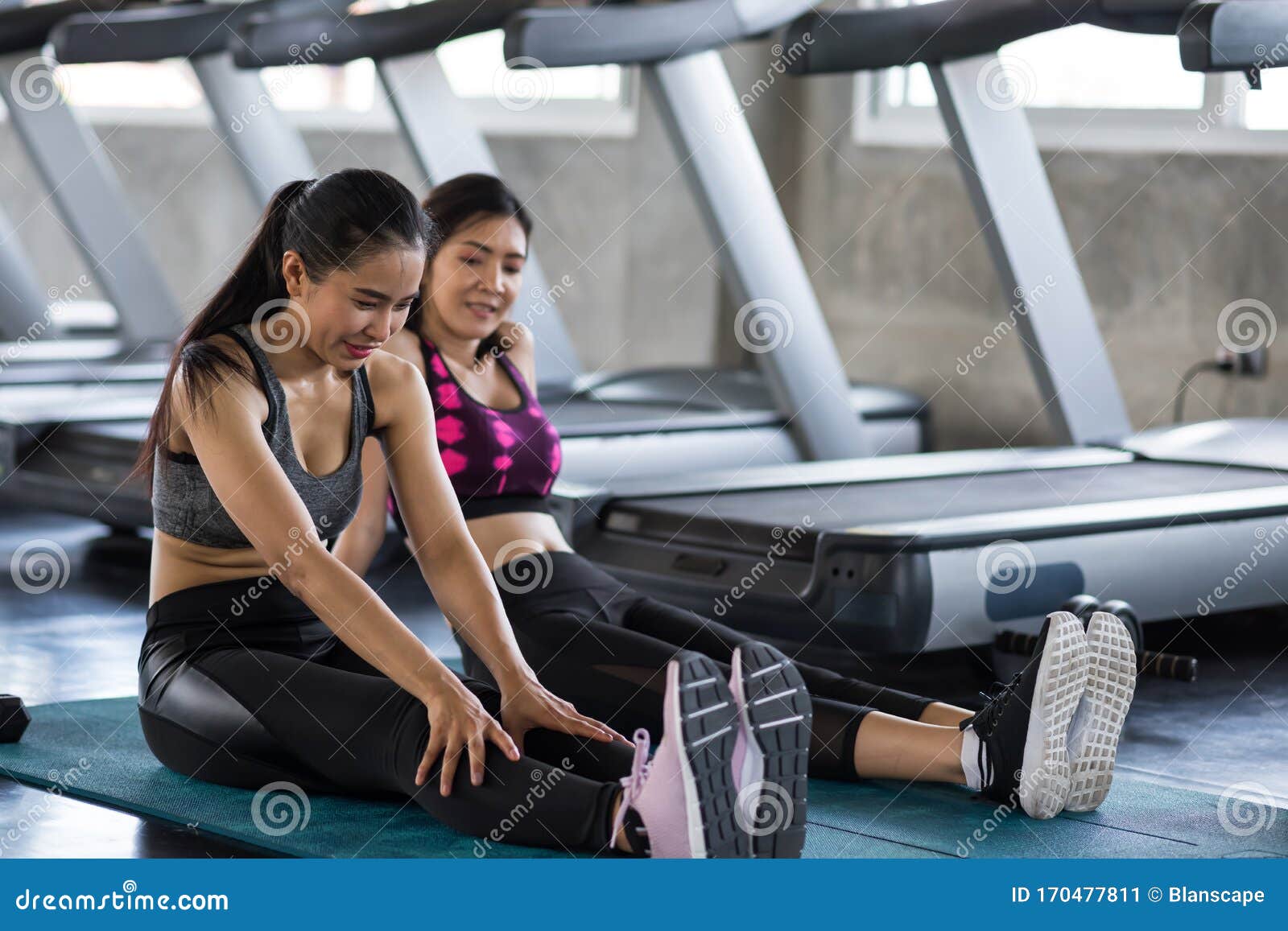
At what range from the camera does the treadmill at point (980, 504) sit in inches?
138

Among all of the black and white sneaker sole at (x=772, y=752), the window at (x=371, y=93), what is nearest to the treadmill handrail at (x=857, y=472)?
the black and white sneaker sole at (x=772, y=752)

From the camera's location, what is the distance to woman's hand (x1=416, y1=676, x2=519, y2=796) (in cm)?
222

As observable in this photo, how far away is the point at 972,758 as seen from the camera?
263 centimetres

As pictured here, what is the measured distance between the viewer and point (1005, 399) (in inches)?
259

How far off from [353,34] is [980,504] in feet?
8.37

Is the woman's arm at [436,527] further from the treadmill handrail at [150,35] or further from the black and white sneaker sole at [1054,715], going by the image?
the treadmill handrail at [150,35]

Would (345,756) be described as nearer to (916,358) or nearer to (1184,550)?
(1184,550)

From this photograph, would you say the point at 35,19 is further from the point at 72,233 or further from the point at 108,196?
the point at 72,233

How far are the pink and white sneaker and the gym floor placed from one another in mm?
569

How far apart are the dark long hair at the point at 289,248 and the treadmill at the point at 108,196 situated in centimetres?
176

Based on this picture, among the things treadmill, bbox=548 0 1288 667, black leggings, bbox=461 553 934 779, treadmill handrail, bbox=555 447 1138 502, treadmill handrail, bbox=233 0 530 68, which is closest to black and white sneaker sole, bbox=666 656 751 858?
black leggings, bbox=461 553 934 779

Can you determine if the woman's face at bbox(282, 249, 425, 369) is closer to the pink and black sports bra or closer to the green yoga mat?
the pink and black sports bra
